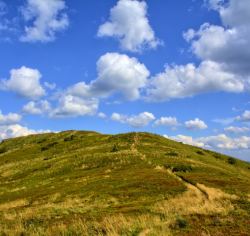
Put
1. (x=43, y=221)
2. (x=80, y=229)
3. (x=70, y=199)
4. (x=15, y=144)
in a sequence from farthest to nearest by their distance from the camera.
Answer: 1. (x=15, y=144)
2. (x=70, y=199)
3. (x=43, y=221)
4. (x=80, y=229)

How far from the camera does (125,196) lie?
50.5 metres

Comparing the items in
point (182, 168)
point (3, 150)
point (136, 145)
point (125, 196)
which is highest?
point (3, 150)

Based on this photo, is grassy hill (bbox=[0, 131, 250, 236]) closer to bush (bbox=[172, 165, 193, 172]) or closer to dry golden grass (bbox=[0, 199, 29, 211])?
→ dry golden grass (bbox=[0, 199, 29, 211])

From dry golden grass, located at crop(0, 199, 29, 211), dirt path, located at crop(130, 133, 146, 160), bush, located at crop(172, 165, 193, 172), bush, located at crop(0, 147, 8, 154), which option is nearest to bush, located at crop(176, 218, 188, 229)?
dry golden grass, located at crop(0, 199, 29, 211)

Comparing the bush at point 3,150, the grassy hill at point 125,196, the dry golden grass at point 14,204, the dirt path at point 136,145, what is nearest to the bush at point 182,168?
the grassy hill at point 125,196

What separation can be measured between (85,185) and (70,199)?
354 inches

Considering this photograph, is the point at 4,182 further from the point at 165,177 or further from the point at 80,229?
the point at 80,229

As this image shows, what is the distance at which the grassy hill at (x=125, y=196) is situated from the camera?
74.9ft

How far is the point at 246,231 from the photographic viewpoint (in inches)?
→ 815

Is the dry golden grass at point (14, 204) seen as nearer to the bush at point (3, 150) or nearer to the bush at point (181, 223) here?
the bush at point (181, 223)

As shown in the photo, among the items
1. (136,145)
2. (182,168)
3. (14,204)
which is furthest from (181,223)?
(136,145)

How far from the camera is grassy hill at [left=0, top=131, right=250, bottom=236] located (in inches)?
899

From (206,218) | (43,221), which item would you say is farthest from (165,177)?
(206,218)

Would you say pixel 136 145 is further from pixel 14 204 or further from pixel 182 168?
pixel 14 204
